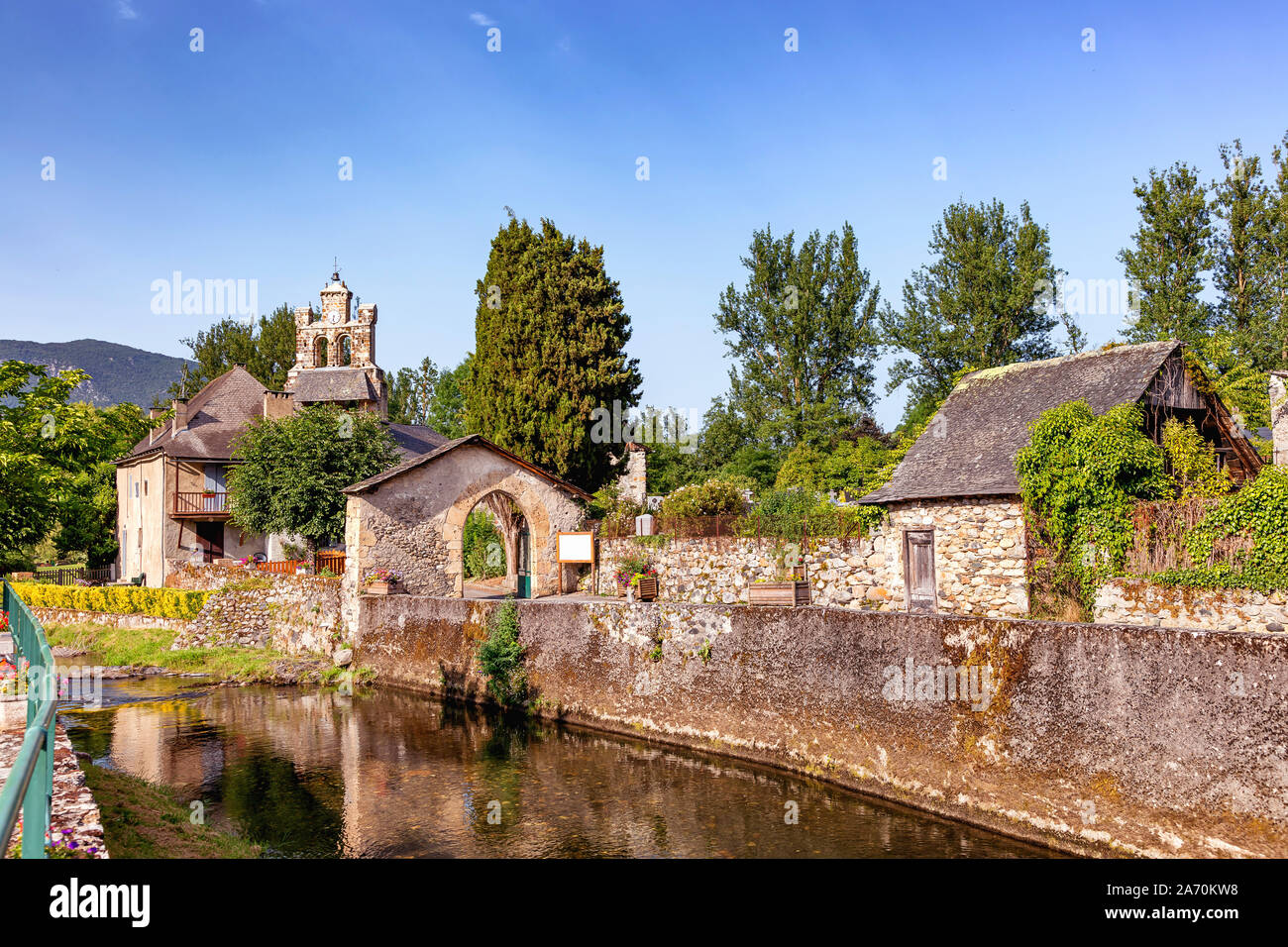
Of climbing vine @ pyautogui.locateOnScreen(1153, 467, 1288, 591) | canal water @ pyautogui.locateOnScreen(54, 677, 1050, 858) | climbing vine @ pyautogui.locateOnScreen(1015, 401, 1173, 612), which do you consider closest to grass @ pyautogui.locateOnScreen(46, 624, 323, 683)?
canal water @ pyautogui.locateOnScreen(54, 677, 1050, 858)

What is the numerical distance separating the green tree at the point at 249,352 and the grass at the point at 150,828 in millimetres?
55468

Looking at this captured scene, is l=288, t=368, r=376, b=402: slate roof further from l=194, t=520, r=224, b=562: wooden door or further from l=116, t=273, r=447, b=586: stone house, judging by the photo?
l=194, t=520, r=224, b=562: wooden door

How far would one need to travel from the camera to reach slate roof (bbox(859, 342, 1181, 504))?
17.7 meters

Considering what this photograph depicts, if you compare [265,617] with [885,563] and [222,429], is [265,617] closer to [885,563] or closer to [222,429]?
[222,429]

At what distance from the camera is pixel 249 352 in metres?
65.7

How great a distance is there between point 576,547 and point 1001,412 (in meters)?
12.2

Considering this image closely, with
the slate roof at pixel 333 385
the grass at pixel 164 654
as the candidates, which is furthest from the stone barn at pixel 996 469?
the slate roof at pixel 333 385

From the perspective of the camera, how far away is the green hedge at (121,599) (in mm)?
27359

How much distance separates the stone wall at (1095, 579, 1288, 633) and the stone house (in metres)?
27.8

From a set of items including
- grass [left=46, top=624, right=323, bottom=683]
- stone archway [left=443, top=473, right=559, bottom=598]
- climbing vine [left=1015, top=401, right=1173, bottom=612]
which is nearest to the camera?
climbing vine [left=1015, top=401, right=1173, bottom=612]

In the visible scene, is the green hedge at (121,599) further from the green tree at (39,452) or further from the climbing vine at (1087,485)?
the climbing vine at (1087,485)

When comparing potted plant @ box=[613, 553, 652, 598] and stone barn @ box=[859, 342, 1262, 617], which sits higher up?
stone barn @ box=[859, 342, 1262, 617]

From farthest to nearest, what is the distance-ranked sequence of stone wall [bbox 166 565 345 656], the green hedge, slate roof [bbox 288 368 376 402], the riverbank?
slate roof [bbox 288 368 376 402] < the green hedge < stone wall [bbox 166 565 345 656] < the riverbank
